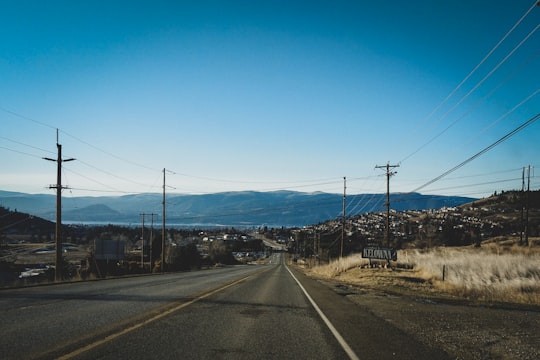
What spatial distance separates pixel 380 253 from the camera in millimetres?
31578

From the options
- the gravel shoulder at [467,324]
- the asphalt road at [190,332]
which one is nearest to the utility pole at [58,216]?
the asphalt road at [190,332]

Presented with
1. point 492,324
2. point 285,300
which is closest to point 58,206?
point 285,300

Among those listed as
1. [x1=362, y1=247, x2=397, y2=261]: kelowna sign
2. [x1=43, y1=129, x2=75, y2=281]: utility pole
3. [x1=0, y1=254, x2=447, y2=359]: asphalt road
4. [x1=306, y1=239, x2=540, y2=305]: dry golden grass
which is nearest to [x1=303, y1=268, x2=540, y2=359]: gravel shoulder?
[x1=0, y1=254, x2=447, y2=359]: asphalt road

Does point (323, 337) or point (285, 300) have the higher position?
point (323, 337)

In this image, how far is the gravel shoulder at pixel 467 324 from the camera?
7.68 m

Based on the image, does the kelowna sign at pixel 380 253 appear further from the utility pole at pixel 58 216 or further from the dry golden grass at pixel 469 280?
the utility pole at pixel 58 216

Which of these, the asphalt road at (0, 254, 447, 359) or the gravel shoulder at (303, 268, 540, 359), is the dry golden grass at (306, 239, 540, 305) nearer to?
the gravel shoulder at (303, 268, 540, 359)

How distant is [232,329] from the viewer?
8.60 meters

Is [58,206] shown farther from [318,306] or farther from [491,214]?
[491,214]

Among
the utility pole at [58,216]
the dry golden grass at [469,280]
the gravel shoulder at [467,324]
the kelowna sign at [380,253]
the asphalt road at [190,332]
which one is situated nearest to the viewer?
the asphalt road at [190,332]

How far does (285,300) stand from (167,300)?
460cm

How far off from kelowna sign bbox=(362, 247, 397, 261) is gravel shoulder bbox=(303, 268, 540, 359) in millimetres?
14649

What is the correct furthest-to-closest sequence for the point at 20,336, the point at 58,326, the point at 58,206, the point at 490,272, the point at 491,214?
1. the point at 491,214
2. the point at 58,206
3. the point at 490,272
4. the point at 58,326
5. the point at 20,336

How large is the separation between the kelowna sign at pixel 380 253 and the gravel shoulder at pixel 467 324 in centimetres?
1465
